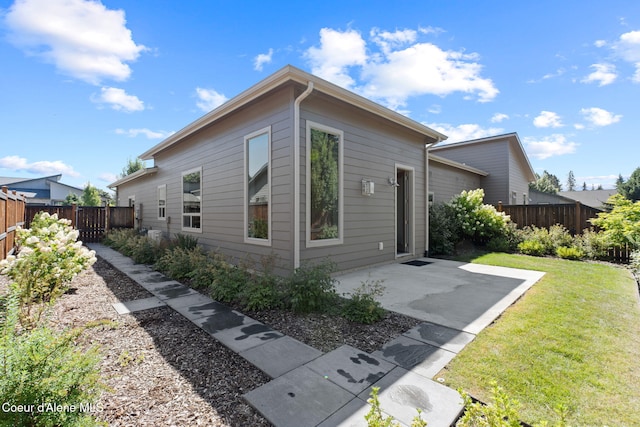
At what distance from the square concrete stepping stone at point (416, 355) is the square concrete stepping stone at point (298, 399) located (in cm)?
65

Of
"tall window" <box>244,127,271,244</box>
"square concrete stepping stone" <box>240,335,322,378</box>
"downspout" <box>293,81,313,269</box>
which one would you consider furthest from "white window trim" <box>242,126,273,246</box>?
"square concrete stepping stone" <box>240,335,322,378</box>

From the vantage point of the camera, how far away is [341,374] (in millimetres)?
2127

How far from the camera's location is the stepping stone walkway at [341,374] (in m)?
1.70

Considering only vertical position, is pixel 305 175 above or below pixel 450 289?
above

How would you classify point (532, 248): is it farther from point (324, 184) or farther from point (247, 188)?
point (247, 188)

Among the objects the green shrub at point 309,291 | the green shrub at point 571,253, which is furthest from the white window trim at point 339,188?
the green shrub at point 571,253

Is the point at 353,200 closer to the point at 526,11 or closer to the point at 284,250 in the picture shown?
the point at 284,250

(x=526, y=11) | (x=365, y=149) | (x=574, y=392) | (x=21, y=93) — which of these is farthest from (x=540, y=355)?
(x=21, y=93)

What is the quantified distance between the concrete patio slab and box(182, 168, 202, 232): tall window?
463 cm

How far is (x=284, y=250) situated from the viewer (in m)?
4.71

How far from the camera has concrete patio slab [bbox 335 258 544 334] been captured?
3.36 m

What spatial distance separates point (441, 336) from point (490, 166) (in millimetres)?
13209

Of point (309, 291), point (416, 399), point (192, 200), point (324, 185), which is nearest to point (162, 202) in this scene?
point (192, 200)

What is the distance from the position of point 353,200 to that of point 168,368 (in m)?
4.16
